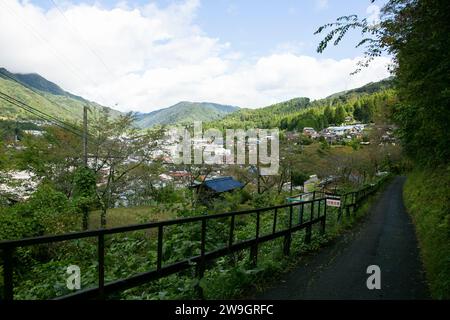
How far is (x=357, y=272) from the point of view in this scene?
6918 mm

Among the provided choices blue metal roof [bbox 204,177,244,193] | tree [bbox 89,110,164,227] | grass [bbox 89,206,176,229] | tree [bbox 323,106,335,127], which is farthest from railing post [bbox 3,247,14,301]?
tree [bbox 323,106,335,127]

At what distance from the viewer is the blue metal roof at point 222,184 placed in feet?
127

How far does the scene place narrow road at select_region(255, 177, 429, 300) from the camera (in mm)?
5625

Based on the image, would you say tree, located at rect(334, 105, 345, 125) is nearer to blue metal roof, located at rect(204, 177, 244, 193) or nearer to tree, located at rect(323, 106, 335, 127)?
tree, located at rect(323, 106, 335, 127)

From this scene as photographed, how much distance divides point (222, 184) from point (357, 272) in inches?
1316

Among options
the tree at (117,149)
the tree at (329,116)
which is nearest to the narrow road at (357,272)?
the tree at (117,149)

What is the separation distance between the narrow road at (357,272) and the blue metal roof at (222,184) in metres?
27.5

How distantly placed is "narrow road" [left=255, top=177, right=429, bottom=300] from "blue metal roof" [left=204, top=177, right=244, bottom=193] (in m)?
27.5

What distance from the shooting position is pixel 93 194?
22328mm

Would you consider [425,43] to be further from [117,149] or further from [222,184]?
[222,184]

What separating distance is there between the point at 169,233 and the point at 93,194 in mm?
16699

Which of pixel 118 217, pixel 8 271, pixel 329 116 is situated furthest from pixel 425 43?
pixel 329 116

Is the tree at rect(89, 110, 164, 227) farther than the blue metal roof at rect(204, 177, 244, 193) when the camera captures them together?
No
